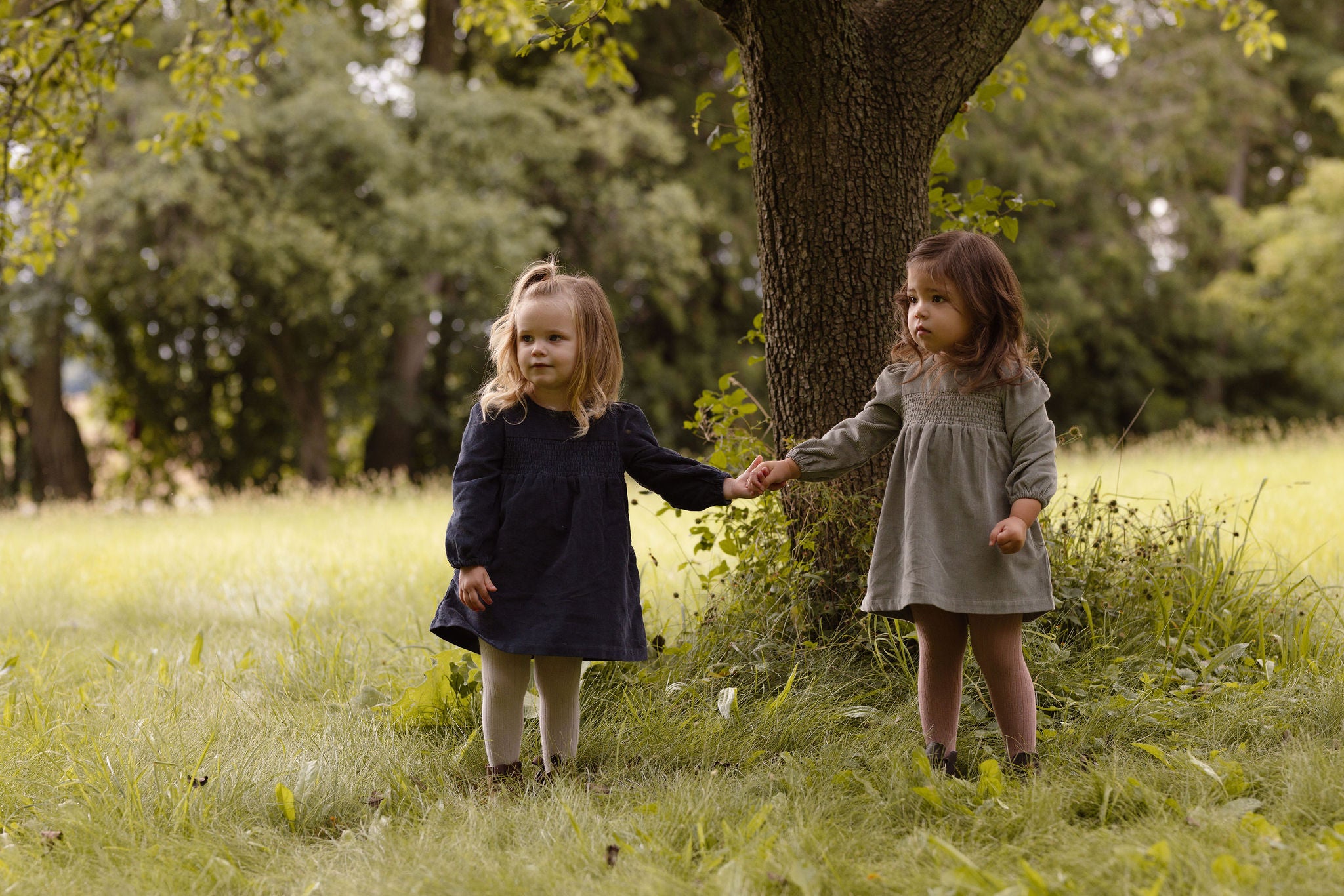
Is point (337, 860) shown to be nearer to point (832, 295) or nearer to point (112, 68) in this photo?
point (832, 295)

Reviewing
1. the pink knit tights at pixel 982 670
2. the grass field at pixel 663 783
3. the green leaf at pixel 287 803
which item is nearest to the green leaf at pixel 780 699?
the grass field at pixel 663 783

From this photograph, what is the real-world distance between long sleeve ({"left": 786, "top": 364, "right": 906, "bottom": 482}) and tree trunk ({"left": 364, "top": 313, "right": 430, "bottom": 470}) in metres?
13.0

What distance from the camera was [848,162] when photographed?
3.54 metres

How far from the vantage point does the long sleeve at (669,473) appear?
9.72ft

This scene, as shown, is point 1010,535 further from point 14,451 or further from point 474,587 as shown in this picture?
point 14,451

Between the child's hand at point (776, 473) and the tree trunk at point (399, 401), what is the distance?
13.0m

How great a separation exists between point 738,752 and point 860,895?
34.5 inches

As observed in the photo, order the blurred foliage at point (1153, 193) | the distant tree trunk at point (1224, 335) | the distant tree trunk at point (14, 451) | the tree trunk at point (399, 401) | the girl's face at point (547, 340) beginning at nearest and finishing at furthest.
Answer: the girl's face at point (547, 340), the tree trunk at point (399, 401), the distant tree trunk at point (14, 451), the blurred foliage at point (1153, 193), the distant tree trunk at point (1224, 335)

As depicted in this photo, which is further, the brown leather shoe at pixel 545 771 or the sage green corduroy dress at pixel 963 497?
the brown leather shoe at pixel 545 771

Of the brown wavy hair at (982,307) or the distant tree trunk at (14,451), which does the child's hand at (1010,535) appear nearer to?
the brown wavy hair at (982,307)

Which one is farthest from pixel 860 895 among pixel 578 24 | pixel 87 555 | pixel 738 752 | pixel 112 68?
pixel 87 555

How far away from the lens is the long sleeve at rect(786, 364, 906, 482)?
298 cm

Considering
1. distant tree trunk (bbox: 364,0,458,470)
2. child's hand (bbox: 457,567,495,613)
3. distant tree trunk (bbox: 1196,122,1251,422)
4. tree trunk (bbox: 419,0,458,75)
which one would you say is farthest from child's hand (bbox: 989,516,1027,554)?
distant tree trunk (bbox: 1196,122,1251,422)

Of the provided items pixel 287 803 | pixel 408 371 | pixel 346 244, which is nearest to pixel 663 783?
pixel 287 803
